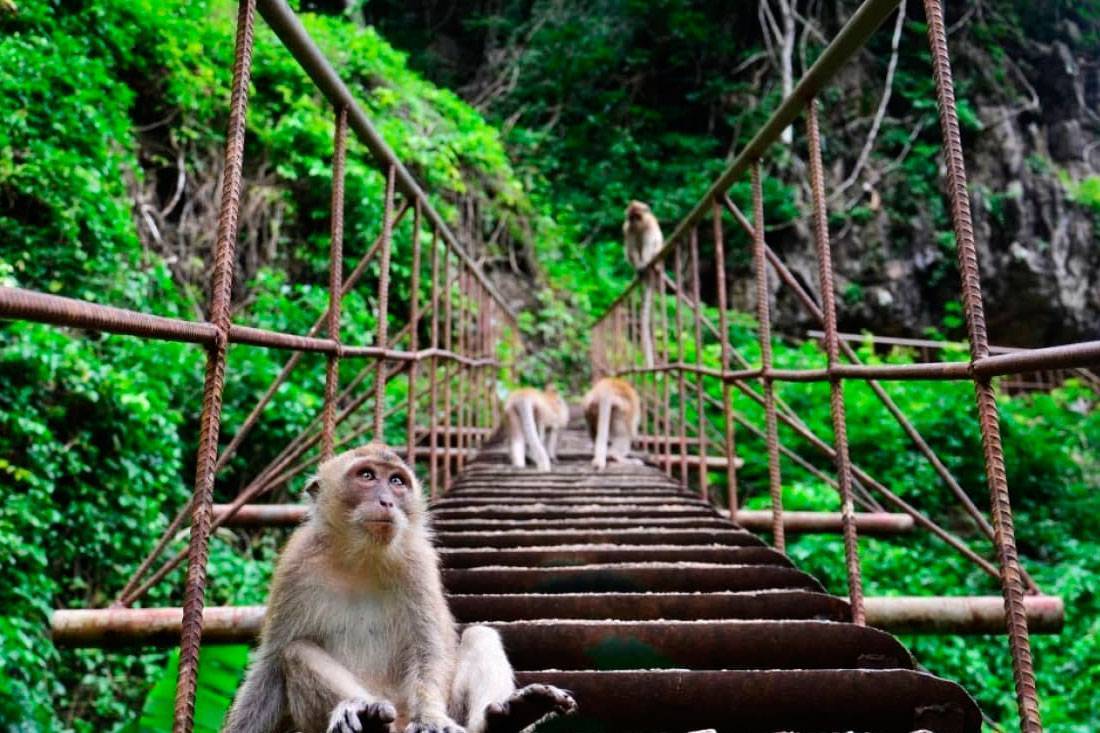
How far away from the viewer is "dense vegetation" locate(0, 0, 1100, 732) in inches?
198

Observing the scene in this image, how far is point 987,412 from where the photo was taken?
5.31 feet

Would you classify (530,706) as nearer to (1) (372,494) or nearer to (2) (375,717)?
(2) (375,717)

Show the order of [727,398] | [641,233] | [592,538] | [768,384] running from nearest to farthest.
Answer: [768,384]
[592,538]
[727,398]
[641,233]

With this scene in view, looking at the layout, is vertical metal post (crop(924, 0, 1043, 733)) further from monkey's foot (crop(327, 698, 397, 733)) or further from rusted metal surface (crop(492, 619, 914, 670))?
monkey's foot (crop(327, 698, 397, 733))

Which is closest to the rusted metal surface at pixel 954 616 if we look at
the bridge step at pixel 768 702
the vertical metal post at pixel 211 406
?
the bridge step at pixel 768 702

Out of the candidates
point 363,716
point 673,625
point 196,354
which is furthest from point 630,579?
point 196,354

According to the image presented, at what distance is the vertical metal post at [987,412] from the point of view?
1.42m

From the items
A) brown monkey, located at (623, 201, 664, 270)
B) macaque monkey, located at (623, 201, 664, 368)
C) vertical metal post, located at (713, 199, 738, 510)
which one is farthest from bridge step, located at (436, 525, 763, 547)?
brown monkey, located at (623, 201, 664, 270)

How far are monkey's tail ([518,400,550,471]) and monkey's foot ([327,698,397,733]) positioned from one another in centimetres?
416

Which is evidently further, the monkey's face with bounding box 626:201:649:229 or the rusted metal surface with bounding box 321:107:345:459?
the monkey's face with bounding box 626:201:649:229

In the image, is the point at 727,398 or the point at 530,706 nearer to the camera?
the point at 530,706

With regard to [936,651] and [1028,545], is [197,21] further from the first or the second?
[1028,545]

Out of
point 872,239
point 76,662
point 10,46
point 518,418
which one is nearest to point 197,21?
point 10,46

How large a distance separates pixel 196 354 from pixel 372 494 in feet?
16.4
